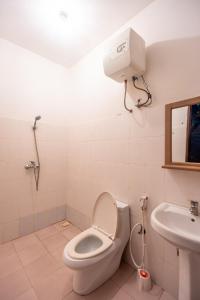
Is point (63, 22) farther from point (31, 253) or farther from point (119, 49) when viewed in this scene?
point (31, 253)

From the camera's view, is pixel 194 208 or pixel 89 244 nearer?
pixel 194 208

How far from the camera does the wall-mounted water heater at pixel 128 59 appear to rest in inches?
49.9

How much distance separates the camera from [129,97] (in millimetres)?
1570

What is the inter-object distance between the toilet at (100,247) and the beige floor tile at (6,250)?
89 cm

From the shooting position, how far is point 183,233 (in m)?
0.92

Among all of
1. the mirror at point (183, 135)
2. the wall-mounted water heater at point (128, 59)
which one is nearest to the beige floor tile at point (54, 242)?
the mirror at point (183, 135)

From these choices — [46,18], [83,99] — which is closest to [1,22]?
[46,18]

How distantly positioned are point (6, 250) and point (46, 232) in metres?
0.50

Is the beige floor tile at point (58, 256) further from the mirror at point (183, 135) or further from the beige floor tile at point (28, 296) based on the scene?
the mirror at point (183, 135)

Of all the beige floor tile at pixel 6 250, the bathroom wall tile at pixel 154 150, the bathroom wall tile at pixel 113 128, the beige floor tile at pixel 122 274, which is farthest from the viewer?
the beige floor tile at pixel 6 250

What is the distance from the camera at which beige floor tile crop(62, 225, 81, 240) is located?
Result: 6.89 ft

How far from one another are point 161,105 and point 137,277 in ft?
5.09

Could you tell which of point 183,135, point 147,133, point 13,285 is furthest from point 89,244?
point 183,135

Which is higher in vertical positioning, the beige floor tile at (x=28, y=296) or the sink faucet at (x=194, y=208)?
the sink faucet at (x=194, y=208)
